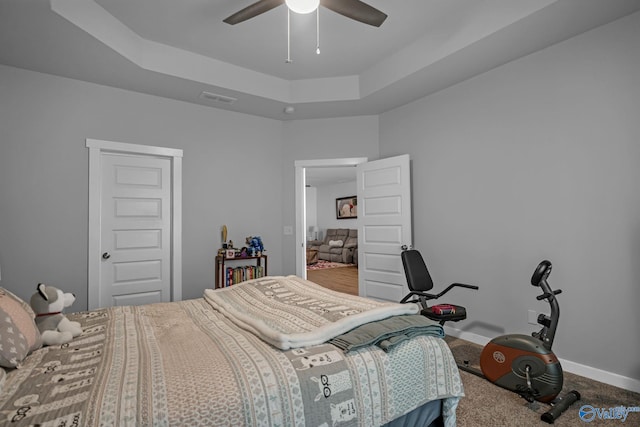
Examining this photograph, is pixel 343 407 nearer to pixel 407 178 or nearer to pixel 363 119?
pixel 407 178

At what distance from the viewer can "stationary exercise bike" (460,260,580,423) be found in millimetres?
2092

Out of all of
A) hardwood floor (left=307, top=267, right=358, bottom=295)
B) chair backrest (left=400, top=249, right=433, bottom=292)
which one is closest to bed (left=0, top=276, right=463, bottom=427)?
chair backrest (left=400, top=249, right=433, bottom=292)

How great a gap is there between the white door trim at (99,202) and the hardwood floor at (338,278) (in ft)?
9.22

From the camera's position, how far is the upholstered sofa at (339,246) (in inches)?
363

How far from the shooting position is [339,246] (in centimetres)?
963

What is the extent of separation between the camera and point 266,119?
457 centimetres

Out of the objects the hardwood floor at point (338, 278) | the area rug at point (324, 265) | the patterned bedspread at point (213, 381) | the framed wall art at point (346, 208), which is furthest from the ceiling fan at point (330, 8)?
the framed wall art at point (346, 208)

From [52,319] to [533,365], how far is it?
2743 mm

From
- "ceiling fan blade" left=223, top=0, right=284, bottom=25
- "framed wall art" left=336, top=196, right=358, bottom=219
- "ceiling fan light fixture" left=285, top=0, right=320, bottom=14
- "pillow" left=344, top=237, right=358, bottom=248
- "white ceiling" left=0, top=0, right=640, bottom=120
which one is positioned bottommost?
"pillow" left=344, top=237, right=358, bottom=248

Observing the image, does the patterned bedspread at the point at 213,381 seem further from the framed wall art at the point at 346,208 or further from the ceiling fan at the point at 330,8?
the framed wall art at the point at 346,208

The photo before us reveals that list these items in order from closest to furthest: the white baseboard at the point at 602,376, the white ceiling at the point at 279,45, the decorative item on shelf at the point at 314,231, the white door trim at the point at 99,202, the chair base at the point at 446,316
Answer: the white baseboard at the point at 602,376 → the white ceiling at the point at 279,45 → the chair base at the point at 446,316 → the white door trim at the point at 99,202 → the decorative item on shelf at the point at 314,231

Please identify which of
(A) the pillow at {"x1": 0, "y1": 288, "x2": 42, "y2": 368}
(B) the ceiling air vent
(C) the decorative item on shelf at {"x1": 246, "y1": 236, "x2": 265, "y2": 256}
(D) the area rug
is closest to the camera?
(A) the pillow at {"x1": 0, "y1": 288, "x2": 42, "y2": 368}

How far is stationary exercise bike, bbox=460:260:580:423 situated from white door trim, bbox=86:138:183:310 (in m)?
3.19

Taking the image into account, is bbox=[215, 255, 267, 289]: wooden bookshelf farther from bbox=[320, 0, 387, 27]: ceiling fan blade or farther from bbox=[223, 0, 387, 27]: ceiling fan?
bbox=[320, 0, 387, 27]: ceiling fan blade
